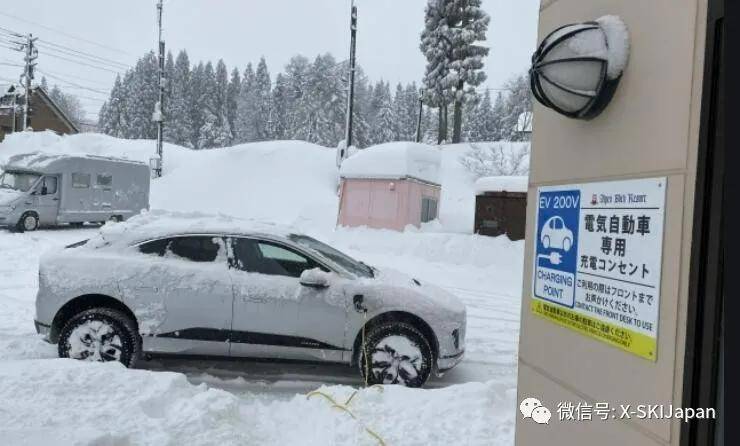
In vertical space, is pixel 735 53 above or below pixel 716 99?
above

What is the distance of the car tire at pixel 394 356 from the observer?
5.37m

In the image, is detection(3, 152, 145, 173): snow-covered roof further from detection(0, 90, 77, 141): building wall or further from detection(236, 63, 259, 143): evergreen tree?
detection(236, 63, 259, 143): evergreen tree

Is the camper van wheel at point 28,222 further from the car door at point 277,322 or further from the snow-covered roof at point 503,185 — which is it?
the car door at point 277,322

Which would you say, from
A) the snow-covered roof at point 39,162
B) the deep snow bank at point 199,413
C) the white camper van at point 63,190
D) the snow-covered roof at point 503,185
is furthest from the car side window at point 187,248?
the snow-covered roof at point 39,162

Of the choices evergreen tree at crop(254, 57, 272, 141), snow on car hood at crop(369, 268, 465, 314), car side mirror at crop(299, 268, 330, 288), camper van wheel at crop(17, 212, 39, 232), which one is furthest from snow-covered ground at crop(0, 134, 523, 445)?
evergreen tree at crop(254, 57, 272, 141)

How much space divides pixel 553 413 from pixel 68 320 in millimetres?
4963

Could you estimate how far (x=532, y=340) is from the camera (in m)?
2.68

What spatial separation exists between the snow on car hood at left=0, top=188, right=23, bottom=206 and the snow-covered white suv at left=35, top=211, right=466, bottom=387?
13562mm

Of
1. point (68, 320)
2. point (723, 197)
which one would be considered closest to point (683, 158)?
point (723, 197)

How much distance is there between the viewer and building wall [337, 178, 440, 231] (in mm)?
17531

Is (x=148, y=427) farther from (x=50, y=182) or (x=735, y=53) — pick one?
(x=50, y=182)

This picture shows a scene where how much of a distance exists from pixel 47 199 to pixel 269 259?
15553 mm

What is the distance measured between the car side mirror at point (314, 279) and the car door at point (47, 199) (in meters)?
15.8

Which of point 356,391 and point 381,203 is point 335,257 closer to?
point 356,391
